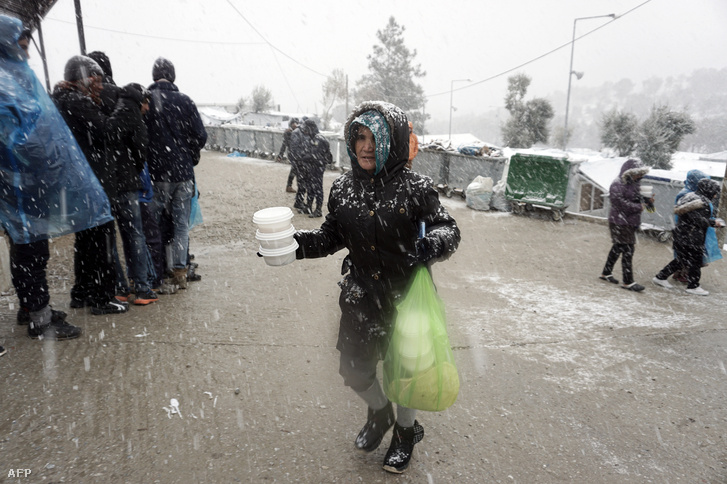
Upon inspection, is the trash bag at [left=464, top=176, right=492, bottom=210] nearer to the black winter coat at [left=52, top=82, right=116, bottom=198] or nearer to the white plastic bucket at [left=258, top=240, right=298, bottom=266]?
the black winter coat at [left=52, top=82, right=116, bottom=198]

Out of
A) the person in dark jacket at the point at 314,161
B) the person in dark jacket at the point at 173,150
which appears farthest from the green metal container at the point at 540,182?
the person in dark jacket at the point at 173,150

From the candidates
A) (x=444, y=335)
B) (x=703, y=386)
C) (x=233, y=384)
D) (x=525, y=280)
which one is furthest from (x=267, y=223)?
(x=525, y=280)

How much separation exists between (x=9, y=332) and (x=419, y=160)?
415 inches

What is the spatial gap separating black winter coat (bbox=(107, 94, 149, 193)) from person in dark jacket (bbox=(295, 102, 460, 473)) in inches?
94.4

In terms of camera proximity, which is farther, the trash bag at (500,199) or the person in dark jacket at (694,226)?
the trash bag at (500,199)

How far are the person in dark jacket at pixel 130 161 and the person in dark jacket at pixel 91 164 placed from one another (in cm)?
6

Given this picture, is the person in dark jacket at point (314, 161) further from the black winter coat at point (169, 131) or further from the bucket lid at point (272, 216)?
the bucket lid at point (272, 216)

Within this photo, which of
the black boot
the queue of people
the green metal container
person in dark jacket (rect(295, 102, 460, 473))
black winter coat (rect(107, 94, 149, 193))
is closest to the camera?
person in dark jacket (rect(295, 102, 460, 473))

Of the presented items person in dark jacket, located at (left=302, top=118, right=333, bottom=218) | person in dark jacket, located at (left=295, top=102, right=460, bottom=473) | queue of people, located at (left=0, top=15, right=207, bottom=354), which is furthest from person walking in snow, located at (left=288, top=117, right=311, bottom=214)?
person in dark jacket, located at (left=295, top=102, right=460, bottom=473)

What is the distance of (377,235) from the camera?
2.18 m

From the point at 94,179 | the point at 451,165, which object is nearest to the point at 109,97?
the point at 94,179

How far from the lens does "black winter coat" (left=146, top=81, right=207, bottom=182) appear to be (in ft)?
14.4

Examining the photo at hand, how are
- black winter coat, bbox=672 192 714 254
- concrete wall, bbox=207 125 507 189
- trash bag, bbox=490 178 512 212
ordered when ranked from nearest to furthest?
black winter coat, bbox=672 192 714 254 < trash bag, bbox=490 178 512 212 < concrete wall, bbox=207 125 507 189

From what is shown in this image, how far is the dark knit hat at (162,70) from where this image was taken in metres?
4.55
